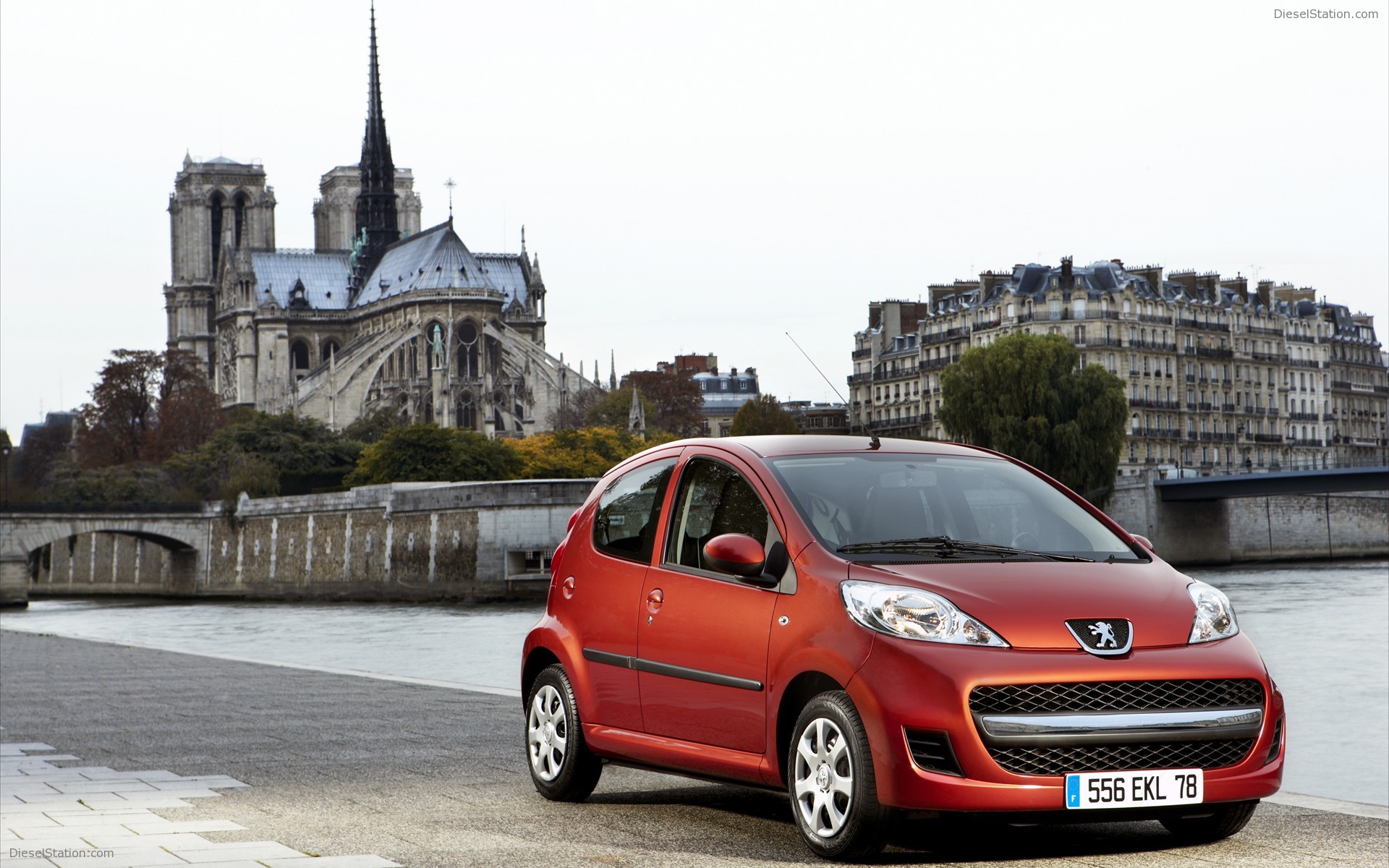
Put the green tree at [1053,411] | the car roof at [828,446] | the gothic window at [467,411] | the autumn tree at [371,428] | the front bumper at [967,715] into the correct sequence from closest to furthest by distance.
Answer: the front bumper at [967,715], the car roof at [828,446], the green tree at [1053,411], the autumn tree at [371,428], the gothic window at [467,411]

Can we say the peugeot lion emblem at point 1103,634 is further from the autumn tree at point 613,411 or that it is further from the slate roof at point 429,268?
the slate roof at point 429,268

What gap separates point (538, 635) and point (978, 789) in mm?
2804

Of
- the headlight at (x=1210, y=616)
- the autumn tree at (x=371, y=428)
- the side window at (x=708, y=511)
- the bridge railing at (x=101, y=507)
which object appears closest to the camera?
the headlight at (x=1210, y=616)

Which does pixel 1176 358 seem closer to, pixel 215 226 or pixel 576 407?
pixel 576 407

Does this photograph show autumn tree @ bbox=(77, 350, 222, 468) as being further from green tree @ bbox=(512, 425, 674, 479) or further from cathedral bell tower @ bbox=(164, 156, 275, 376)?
cathedral bell tower @ bbox=(164, 156, 275, 376)

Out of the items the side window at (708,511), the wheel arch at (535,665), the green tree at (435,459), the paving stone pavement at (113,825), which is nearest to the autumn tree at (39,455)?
the green tree at (435,459)

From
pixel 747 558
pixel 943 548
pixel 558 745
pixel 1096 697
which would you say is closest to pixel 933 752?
pixel 1096 697

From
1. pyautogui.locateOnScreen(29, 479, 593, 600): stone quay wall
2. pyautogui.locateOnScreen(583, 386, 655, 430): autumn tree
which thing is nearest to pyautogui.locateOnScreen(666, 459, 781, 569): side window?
pyautogui.locateOnScreen(29, 479, 593, 600): stone quay wall

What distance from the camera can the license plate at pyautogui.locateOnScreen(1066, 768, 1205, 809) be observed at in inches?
232

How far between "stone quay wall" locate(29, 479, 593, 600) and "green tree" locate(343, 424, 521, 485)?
16.1ft

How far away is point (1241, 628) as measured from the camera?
17.2 meters

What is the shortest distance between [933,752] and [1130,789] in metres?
0.63

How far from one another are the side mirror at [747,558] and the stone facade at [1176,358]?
270 ft

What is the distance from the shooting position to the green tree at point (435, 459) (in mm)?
80875
